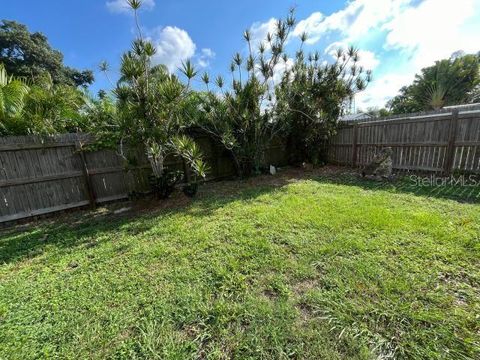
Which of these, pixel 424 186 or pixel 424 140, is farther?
pixel 424 140

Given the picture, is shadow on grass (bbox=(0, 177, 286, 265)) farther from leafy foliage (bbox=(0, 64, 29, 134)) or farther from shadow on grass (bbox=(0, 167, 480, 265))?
leafy foliage (bbox=(0, 64, 29, 134))

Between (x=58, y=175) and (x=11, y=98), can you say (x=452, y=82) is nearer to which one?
(x=58, y=175)

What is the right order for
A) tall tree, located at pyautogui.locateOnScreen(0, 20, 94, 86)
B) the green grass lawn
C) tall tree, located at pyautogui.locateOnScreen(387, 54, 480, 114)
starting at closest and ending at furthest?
the green grass lawn → tall tree, located at pyautogui.locateOnScreen(0, 20, 94, 86) → tall tree, located at pyautogui.locateOnScreen(387, 54, 480, 114)

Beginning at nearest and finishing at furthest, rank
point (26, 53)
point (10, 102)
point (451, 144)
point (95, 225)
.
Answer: point (95, 225) < point (10, 102) < point (451, 144) < point (26, 53)

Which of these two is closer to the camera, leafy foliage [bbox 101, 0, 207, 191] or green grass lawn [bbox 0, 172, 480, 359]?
green grass lawn [bbox 0, 172, 480, 359]

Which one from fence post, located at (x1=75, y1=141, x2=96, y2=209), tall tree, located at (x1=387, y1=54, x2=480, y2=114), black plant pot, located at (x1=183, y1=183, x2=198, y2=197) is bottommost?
black plant pot, located at (x1=183, y1=183, x2=198, y2=197)

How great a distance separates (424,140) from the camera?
19.0 feet

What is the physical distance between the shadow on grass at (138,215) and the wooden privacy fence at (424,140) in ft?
2.86

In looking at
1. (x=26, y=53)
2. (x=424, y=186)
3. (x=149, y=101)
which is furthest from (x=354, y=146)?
(x=26, y=53)

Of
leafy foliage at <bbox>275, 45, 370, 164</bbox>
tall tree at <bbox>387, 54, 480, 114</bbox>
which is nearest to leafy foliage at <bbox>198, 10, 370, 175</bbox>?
leafy foliage at <bbox>275, 45, 370, 164</bbox>
